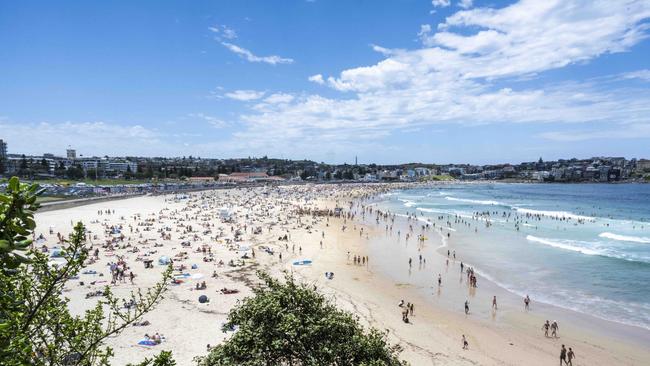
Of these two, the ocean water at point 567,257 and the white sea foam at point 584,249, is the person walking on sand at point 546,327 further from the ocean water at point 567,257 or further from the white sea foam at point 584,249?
the white sea foam at point 584,249

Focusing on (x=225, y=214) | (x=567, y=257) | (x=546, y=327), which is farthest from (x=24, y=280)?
(x=225, y=214)

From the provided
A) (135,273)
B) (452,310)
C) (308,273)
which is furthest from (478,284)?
(135,273)

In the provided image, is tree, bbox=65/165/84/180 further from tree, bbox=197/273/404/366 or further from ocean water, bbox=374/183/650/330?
tree, bbox=197/273/404/366

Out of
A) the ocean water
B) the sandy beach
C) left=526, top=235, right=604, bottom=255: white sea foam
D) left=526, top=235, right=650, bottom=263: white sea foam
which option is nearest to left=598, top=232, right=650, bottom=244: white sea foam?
the ocean water

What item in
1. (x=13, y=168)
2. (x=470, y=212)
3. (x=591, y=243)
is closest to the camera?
(x=591, y=243)

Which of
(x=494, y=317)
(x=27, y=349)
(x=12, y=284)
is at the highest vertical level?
(x=12, y=284)

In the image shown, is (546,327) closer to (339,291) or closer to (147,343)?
(339,291)

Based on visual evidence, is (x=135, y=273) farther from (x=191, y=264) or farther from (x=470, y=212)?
(x=470, y=212)
